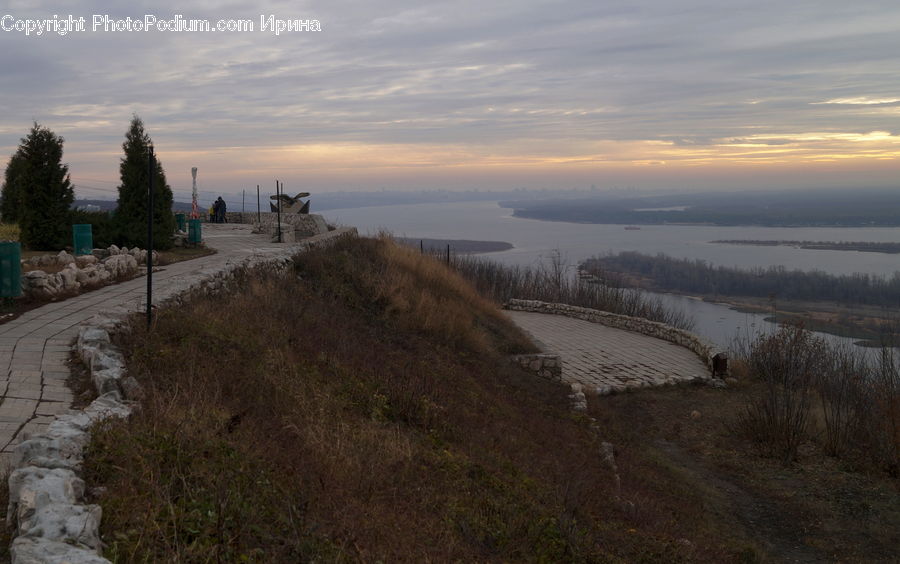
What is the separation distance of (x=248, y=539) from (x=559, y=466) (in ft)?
13.1

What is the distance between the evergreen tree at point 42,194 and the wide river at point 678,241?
955cm

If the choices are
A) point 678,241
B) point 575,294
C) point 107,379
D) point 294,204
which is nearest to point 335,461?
point 107,379

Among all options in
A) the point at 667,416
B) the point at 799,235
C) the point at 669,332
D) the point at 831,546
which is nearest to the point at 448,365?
the point at 667,416

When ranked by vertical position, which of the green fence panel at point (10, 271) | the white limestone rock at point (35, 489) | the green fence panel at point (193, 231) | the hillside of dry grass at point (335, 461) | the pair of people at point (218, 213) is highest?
the pair of people at point (218, 213)

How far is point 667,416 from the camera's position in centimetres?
1170

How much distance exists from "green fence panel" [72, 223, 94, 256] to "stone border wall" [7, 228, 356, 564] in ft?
25.0

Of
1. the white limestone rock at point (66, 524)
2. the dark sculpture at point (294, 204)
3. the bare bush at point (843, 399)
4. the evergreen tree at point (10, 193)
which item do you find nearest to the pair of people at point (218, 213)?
the dark sculpture at point (294, 204)

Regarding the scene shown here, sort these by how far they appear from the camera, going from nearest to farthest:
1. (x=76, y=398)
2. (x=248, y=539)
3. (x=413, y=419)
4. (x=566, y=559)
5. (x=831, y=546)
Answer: (x=248, y=539) < (x=566, y=559) < (x=76, y=398) < (x=413, y=419) < (x=831, y=546)

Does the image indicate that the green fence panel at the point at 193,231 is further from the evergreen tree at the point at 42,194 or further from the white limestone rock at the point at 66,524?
the white limestone rock at the point at 66,524

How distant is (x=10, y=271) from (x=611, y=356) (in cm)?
1205

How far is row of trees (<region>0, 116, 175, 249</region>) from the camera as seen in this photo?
44.7 ft

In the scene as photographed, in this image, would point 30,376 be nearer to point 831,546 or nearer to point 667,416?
point 831,546

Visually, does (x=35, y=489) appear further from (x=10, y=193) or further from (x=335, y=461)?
(x=10, y=193)

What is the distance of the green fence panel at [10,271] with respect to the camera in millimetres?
7977
